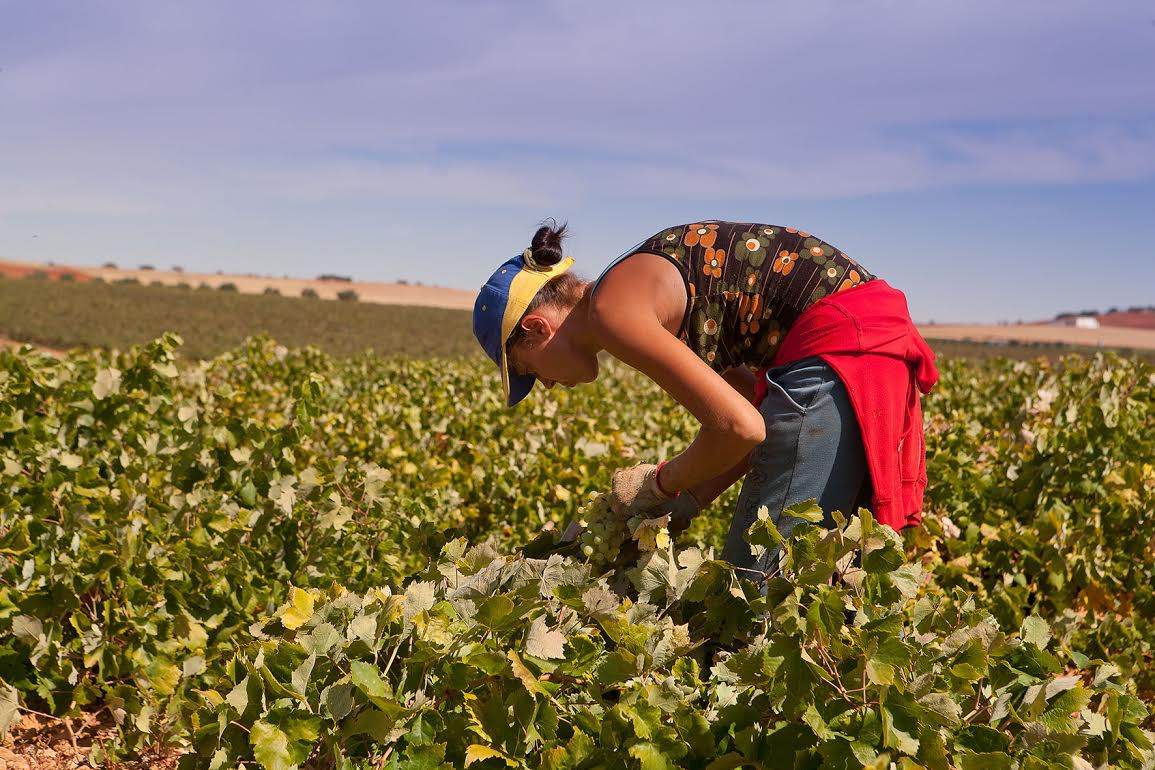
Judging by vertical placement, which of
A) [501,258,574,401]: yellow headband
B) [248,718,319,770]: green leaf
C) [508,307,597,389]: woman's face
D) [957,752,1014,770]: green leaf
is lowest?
[248,718,319,770]: green leaf

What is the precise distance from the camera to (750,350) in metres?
2.38

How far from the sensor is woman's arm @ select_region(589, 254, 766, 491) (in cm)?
204

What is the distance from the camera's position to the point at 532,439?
5.11 m

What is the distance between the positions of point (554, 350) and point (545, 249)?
0.89 feet

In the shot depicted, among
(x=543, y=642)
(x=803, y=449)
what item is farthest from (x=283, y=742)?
(x=803, y=449)

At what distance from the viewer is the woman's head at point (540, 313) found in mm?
2352

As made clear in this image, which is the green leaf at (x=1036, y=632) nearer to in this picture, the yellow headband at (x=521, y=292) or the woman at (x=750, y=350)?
the woman at (x=750, y=350)

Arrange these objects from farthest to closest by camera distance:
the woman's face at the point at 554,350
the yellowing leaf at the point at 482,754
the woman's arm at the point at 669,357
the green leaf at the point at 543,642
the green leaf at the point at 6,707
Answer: the green leaf at the point at 6,707 < the woman's face at the point at 554,350 < the woman's arm at the point at 669,357 < the green leaf at the point at 543,642 < the yellowing leaf at the point at 482,754

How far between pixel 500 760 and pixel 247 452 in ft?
7.95

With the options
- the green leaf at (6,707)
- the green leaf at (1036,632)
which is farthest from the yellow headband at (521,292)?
the green leaf at (6,707)

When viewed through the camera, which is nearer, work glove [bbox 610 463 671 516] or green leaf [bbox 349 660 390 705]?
green leaf [bbox 349 660 390 705]

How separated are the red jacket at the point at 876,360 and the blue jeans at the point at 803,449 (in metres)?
0.04

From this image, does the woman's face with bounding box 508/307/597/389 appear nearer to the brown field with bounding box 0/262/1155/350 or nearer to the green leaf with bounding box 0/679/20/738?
the green leaf with bounding box 0/679/20/738

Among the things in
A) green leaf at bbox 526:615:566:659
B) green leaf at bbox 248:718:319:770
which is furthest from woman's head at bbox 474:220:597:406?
green leaf at bbox 248:718:319:770
